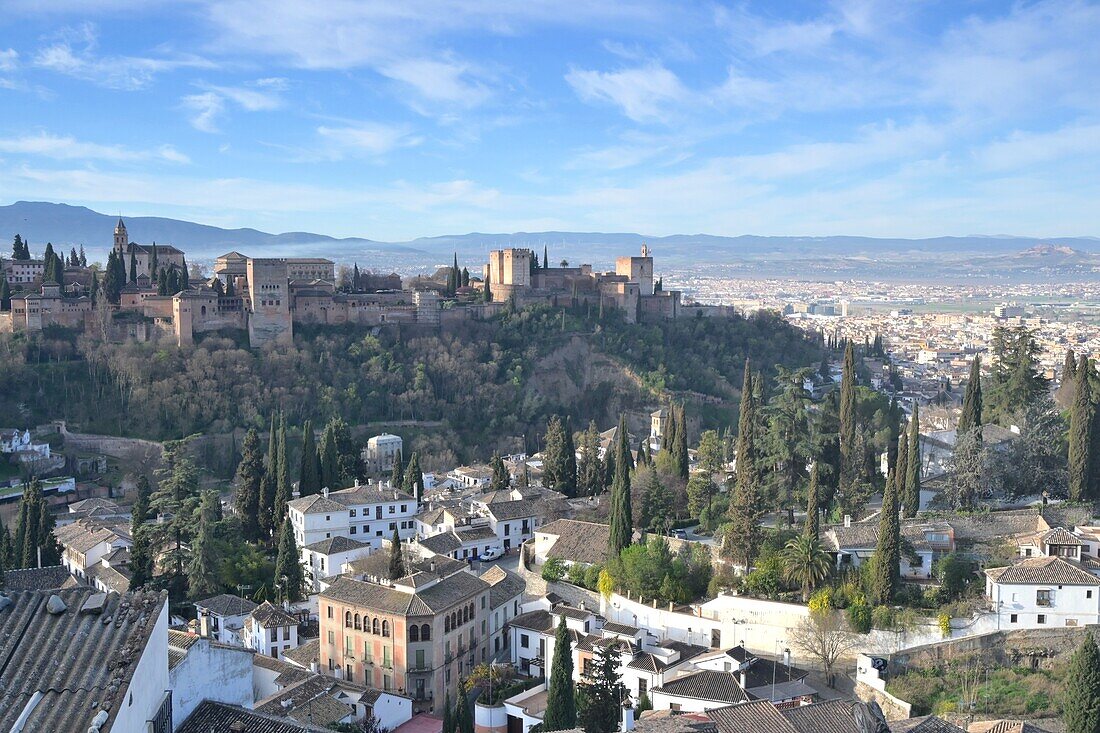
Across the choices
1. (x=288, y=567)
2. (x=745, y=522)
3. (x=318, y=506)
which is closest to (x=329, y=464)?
(x=318, y=506)

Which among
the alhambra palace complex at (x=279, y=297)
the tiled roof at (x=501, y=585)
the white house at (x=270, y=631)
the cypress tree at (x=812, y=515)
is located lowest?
the white house at (x=270, y=631)

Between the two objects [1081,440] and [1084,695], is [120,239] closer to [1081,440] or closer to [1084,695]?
[1081,440]

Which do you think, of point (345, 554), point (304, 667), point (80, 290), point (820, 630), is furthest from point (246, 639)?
point (80, 290)

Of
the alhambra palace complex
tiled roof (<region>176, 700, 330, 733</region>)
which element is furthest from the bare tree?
the alhambra palace complex

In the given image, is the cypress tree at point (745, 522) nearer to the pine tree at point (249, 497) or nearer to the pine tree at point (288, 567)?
the pine tree at point (288, 567)

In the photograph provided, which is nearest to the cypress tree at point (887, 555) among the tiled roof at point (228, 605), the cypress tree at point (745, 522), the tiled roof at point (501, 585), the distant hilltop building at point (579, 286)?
the cypress tree at point (745, 522)

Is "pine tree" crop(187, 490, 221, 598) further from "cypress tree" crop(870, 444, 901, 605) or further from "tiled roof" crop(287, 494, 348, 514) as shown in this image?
"cypress tree" crop(870, 444, 901, 605)

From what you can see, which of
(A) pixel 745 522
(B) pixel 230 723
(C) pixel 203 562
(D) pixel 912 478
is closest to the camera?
(B) pixel 230 723
